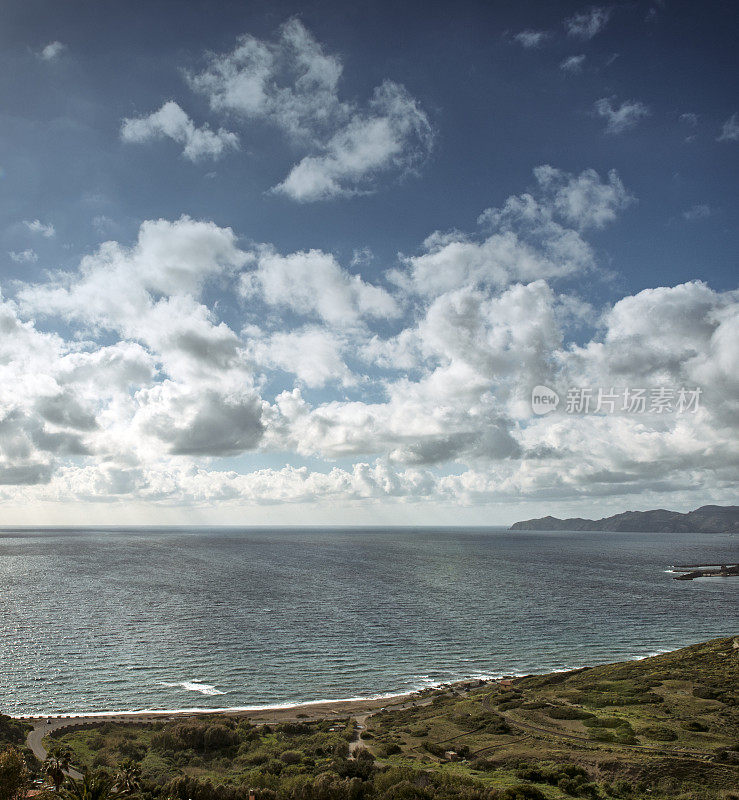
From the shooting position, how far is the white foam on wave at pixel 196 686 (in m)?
58.6

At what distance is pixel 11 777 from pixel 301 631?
59.9 m

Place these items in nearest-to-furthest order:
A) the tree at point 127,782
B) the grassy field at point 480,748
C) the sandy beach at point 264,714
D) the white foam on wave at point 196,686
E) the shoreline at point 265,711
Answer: the tree at point 127,782, the grassy field at point 480,748, the sandy beach at point 264,714, the shoreline at point 265,711, the white foam on wave at point 196,686

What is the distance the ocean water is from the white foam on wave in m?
0.23

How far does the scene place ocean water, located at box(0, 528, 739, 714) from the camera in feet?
198

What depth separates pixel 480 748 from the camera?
40.3 meters

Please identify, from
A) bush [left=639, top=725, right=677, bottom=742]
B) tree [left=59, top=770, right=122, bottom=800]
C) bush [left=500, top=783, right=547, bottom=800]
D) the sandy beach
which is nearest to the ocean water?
the sandy beach

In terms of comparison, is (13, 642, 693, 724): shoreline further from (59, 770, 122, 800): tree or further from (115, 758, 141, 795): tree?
(115, 758, 141, 795): tree

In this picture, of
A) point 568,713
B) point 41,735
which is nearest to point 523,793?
point 568,713

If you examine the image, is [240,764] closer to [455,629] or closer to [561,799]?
[561,799]

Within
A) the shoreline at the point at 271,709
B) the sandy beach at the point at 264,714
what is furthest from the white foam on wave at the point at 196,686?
the sandy beach at the point at 264,714

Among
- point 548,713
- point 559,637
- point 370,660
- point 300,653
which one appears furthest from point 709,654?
point 300,653

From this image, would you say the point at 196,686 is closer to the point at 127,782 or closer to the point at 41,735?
the point at 41,735

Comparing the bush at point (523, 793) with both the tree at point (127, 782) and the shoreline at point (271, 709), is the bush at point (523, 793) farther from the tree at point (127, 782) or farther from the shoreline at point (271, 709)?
the shoreline at point (271, 709)

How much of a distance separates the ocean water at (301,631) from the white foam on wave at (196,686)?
0.23 metres
